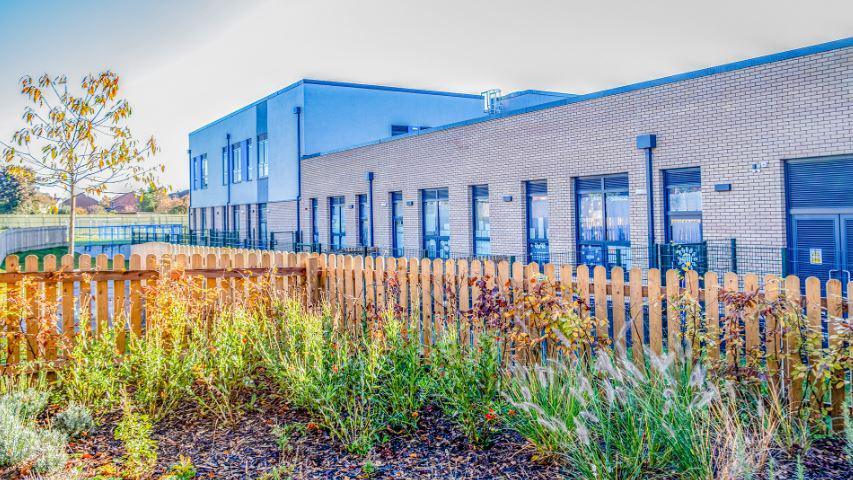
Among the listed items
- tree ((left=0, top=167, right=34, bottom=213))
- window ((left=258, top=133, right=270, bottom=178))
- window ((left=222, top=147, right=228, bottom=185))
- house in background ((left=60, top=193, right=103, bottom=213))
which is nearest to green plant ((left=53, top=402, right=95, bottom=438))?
window ((left=258, top=133, right=270, bottom=178))

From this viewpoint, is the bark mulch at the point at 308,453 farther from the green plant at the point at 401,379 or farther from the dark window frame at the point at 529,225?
the dark window frame at the point at 529,225

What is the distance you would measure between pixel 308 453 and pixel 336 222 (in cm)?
2499

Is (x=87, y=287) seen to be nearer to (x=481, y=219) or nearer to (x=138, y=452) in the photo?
(x=138, y=452)

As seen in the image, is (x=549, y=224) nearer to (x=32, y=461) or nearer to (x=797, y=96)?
(x=797, y=96)

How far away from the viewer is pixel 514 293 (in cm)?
659

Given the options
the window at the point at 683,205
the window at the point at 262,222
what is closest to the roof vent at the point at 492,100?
the window at the point at 683,205

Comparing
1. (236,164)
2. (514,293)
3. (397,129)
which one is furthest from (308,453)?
(236,164)

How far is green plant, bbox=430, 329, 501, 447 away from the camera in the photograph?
15.9ft

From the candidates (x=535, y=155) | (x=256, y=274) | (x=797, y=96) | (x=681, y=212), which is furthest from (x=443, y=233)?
(x=256, y=274)

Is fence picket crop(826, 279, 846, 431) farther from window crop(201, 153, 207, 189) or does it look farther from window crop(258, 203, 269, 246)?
window crop(201, 153, 207, 189)

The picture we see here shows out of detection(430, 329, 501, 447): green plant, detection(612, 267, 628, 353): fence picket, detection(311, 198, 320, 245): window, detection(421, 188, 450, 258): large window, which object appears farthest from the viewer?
detection(311, 198, 320, 245): window

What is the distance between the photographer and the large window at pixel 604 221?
1692 centimetres

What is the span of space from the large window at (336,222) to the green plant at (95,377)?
22.5 metres

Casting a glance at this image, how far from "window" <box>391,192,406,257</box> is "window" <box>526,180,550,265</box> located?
6849 millimetres
